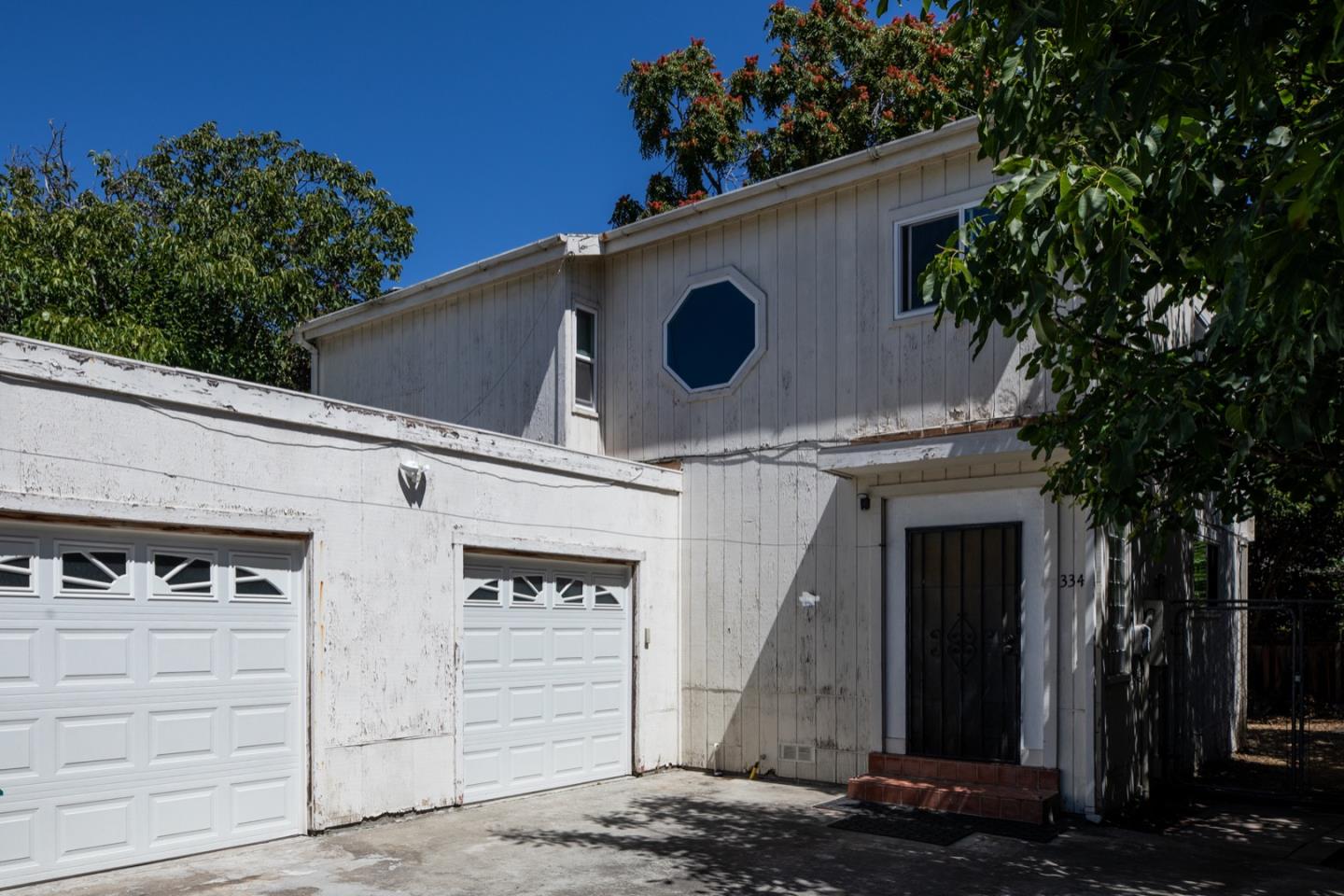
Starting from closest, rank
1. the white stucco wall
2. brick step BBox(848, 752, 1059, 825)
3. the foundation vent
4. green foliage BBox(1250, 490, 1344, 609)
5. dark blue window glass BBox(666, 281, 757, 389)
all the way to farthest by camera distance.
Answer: the white stucco wall
brick step BBox(848, 752, 1059, 825)
the foundation vent
dark blue window glass BBox(666, 281, 757, 389)
green foliage BBox(1250, 490, 1344, 609)

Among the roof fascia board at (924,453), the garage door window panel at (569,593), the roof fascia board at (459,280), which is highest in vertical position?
the roof fascia board at (459,280)

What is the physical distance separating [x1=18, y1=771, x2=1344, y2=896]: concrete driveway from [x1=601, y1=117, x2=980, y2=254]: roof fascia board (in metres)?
5.38

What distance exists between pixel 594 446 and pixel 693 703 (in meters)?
3.02

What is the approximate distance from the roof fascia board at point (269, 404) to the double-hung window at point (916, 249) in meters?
3.08

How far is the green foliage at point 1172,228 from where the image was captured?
11.1 ft

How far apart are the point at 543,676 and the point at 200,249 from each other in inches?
434

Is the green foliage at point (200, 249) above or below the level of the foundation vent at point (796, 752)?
above

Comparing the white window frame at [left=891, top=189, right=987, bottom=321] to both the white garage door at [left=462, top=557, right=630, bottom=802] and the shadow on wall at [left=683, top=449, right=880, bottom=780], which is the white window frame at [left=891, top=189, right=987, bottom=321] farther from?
the white garage door at [left=462, top=557, right=630, bottom=802]

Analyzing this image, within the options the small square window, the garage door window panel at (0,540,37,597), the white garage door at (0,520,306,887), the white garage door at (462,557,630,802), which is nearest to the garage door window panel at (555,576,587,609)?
the white garage door at (462,557,630,802)

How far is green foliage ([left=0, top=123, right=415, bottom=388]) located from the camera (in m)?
14.9

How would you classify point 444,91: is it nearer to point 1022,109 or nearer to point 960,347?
point 960,347

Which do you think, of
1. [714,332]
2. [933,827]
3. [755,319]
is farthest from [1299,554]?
[933,827]

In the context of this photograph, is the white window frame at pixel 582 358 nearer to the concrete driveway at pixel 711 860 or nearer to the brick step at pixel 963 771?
the concrete driveway at pixel 711 860

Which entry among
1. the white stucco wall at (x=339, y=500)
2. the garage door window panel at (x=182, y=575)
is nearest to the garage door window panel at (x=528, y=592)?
the white stucco wall at (x=339, y=500)
